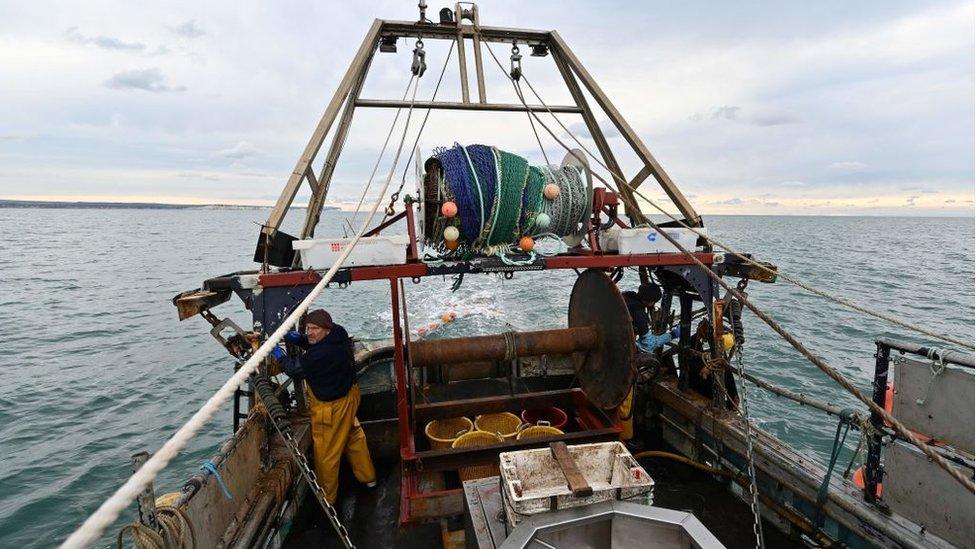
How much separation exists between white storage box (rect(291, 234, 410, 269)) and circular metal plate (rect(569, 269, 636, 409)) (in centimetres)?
238

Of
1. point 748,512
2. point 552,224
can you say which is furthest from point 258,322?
point 748,512

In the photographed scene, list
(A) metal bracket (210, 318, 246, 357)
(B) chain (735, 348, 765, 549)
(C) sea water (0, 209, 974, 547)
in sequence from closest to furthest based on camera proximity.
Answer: (B) chain (735, 348, 765, 549) < (A) metal bracket (210, 318, 246, 357) < (C) sea water (0, 209, 974, 547)

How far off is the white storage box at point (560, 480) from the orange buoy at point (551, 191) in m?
2.50

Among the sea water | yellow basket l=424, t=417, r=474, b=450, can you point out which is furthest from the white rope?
the sea water

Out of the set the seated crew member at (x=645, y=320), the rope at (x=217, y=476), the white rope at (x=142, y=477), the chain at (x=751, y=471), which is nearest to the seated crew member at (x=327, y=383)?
the rope at (x=217, y=476)

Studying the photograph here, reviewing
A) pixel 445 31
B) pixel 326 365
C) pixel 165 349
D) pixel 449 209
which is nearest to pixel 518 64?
pixel 445 31

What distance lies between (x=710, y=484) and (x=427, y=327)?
40.5 feet

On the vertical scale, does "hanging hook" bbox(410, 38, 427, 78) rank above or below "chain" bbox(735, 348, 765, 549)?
above

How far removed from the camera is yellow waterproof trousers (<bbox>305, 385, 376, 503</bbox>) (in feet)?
17.3

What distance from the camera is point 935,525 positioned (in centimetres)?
343

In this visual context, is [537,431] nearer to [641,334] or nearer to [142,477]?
[641,334]

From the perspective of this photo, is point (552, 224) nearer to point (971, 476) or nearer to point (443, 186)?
point (443, 186)

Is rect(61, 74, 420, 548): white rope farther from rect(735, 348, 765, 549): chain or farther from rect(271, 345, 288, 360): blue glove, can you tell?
rect(735, 348, 765, 549): chain

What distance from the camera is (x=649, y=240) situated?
17.4ft
